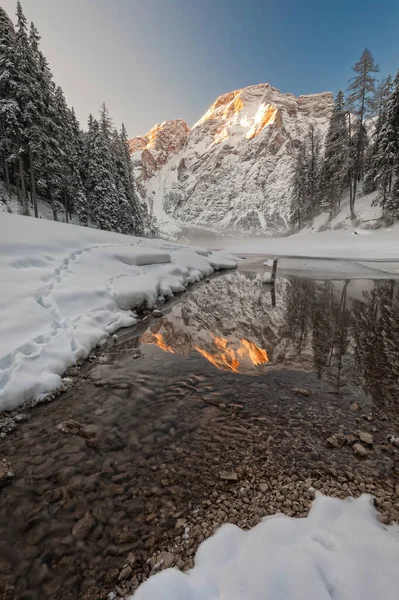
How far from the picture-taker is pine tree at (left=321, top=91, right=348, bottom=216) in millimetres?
33138

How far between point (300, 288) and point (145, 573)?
13.2m

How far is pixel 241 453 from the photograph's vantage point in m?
3.33

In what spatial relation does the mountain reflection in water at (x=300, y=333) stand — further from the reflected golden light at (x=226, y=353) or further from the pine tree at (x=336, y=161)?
the pine tree at (x=336, y=161)

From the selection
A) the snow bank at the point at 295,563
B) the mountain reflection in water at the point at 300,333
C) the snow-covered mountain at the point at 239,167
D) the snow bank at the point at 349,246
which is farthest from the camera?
the snow-covered mountain at the point at 239,167

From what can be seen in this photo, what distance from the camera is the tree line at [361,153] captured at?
28.1 metres

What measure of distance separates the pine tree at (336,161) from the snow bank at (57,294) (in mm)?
31956

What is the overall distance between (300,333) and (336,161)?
121 ft

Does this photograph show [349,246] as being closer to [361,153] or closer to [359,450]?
[361,153]

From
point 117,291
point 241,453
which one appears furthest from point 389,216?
point 241,453

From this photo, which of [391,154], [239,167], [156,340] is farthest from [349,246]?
[239,167]

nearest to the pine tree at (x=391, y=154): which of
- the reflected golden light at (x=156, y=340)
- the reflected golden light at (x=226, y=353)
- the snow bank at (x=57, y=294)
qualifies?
the snow bank at (x=57, y=294)

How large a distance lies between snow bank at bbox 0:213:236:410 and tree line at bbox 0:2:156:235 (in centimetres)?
1589

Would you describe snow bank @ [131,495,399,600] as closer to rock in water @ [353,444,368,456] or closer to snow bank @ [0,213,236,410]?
rock in water @ [353,444,368,456]

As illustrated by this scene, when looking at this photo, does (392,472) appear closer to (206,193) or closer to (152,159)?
(206,193)
